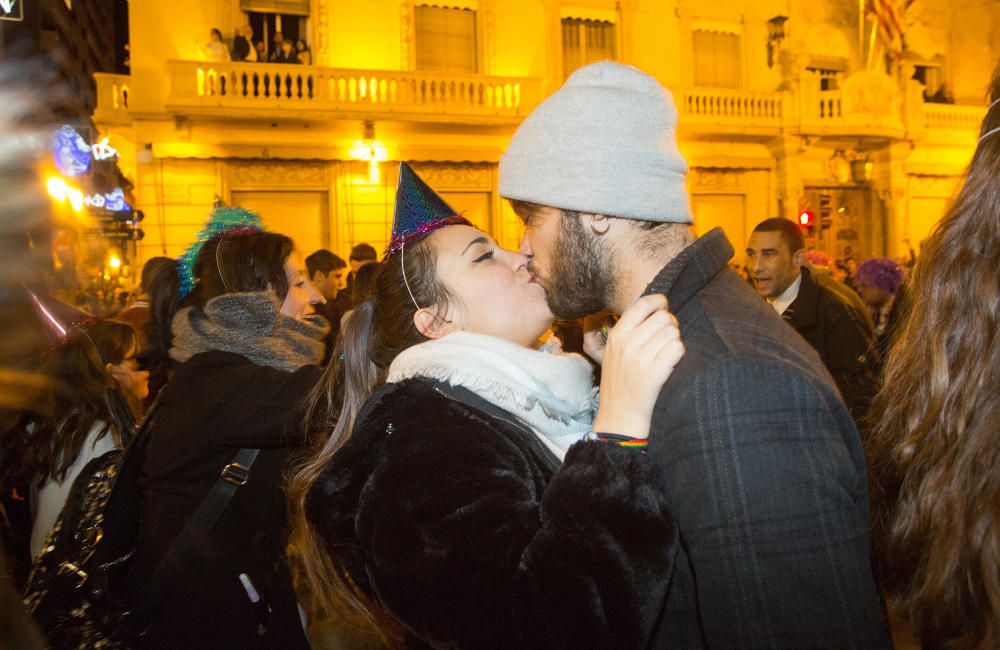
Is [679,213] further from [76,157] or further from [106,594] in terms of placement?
[76,157]

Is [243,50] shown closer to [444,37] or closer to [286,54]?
[286,54]

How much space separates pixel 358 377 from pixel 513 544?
1.07 metres

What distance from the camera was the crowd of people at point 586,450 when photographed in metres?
1.21

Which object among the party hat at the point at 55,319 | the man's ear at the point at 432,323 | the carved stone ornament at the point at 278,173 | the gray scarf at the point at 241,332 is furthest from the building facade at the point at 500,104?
the man's ear at the point at 432,323

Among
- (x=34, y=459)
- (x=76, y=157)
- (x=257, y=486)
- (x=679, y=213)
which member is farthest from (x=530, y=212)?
(x=76, y=157)

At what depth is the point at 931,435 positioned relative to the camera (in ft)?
4.16

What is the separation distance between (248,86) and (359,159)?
92.4 inches

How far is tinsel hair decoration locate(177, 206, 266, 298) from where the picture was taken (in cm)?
289

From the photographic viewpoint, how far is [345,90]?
13359mm

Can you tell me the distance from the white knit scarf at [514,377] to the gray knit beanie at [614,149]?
425mm

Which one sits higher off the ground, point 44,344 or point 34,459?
point 44,344

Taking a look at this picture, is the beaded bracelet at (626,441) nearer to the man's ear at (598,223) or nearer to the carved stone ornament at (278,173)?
the man's ear at (598,223)

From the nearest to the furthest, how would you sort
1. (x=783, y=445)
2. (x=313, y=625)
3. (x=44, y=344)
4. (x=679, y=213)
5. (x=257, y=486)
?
(x=783, y=445)
(x=679, y=213)
(x=257, y=486)
(x=44, y=344)
(x=313, y=625)

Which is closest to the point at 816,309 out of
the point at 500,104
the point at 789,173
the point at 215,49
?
the point at 500,104
